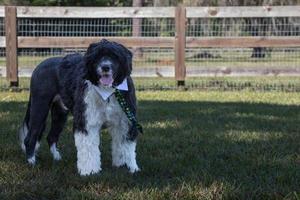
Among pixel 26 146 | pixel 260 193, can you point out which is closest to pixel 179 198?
pixel 260 193

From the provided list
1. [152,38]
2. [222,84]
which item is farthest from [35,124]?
[222,84]

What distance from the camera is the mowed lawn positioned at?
13.9 feet

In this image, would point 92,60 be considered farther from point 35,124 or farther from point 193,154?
point 193,154

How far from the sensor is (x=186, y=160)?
5520 millimetres

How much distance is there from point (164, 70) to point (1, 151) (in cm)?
773

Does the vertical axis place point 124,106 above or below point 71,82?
below

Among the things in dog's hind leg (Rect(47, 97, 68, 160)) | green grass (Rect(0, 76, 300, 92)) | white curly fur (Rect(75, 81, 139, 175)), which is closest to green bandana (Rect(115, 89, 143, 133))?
white curly fur (Rect(75, 81, 139, 175))

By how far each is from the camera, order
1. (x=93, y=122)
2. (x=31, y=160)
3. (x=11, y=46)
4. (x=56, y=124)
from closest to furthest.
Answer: (x=93, y=122) → (x=31, y=160) → (x=56, y=124) → (x=11, y=46)

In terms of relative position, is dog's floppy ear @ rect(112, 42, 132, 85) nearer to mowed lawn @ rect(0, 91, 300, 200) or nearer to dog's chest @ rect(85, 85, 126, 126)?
dog's chest @ rect(85, 85, 126, 126)

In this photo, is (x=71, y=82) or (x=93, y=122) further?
(x=71, y=82)

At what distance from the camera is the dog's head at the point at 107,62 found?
15.1 ft

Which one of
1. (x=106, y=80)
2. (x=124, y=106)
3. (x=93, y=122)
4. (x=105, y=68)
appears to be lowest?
(x=93, y=122)

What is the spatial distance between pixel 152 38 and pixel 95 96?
840 centimetres

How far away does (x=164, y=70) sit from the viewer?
13242mm
